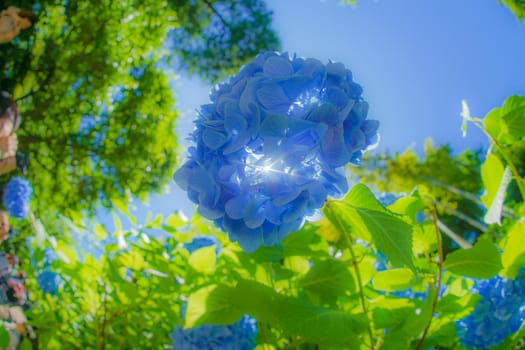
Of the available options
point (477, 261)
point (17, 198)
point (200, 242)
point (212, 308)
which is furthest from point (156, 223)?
point (17, 198)

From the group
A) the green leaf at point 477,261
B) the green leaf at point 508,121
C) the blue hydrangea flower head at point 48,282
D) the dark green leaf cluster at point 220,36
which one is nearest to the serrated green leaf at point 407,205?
the green leaf at point 477,261

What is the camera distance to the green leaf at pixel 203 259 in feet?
2.03

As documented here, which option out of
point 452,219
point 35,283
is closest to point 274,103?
point 35,283

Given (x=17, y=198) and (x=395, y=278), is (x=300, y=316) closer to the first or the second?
(x=395, y=278)

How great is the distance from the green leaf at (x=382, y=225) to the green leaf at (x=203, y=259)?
231 millimetres

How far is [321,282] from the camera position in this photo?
0.53 m

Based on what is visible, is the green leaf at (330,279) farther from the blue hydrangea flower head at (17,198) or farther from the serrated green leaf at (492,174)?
the blue hydrangea flower head at (17,198)

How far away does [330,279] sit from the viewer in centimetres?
53

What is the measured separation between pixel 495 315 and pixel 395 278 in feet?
0.75

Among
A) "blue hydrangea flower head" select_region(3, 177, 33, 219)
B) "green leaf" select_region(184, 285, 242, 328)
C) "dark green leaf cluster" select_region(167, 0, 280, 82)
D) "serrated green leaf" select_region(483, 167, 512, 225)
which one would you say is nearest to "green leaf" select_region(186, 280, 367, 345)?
"green leaf" select_region(184, 285, 242, 328)

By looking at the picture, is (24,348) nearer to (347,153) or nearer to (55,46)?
(347,153)

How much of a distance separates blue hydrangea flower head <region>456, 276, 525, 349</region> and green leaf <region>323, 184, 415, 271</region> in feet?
1.09

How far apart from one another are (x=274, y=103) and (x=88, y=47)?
13.9ft

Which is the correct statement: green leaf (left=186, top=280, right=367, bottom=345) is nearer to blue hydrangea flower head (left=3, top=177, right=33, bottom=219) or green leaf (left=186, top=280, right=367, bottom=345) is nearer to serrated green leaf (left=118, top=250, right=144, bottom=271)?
serrated green leaf (left=118, top=250, right=144, bottom=271)
